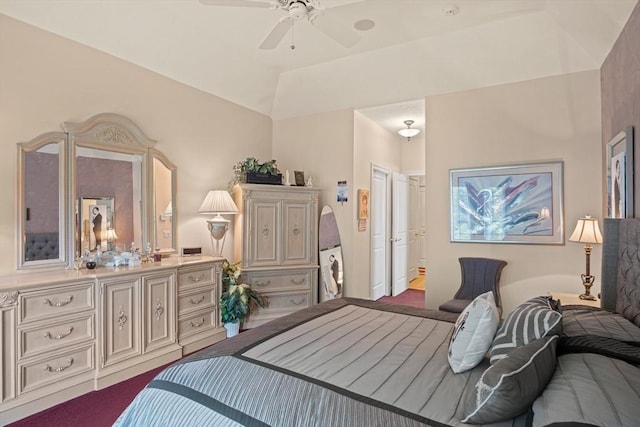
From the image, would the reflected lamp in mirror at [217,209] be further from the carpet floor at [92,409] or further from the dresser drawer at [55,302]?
the carpet floor at [92,409]

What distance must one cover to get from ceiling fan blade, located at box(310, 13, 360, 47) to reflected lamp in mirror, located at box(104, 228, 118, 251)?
8.75 ft

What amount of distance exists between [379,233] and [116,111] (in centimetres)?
384

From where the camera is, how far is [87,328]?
Answer: 2609 millimetres

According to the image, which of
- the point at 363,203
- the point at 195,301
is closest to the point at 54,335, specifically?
the point at 195,301

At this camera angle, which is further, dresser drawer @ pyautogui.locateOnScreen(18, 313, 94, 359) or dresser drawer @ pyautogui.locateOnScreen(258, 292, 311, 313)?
dresser drawer @ pyautogui.locateOnScreen(258, 292, 311, 313)

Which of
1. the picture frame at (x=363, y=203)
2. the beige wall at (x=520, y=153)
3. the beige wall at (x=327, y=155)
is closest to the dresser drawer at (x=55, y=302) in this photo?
the beige wall at (x=327, y=155)

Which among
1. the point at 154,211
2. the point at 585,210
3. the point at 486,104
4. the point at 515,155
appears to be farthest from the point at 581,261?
→ the point at 154,211

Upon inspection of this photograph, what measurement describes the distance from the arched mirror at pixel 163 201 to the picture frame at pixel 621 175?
3862 mm

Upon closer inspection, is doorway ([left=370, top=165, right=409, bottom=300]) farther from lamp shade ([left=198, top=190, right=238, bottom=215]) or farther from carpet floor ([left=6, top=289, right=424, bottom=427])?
carpet floor ([left=6, top=289, right=424, bottom=427])

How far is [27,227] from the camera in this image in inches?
105

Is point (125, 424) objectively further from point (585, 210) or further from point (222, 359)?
point (585, 210)

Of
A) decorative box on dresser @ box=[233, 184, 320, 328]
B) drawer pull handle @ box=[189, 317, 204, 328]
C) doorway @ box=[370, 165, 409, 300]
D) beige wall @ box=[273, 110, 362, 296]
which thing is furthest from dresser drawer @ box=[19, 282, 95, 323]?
doorway @ box=[370, 165, 409, 300]

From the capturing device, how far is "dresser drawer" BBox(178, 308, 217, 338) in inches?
132

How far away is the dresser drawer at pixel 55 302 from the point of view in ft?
7.59
